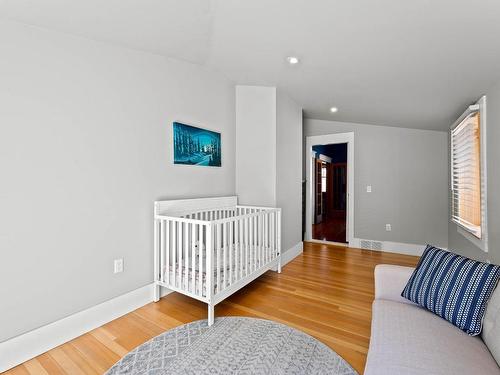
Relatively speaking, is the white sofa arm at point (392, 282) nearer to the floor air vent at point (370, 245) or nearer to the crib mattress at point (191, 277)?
the crib mattress at point (191, 277)

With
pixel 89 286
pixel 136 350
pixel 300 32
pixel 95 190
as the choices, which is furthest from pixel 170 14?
pixel 136 350

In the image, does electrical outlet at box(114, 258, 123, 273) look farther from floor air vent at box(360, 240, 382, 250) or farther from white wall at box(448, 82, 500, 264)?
floor air vent at box(360, 240, 382, 250)

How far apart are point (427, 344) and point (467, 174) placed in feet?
8.06

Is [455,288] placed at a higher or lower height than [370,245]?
higher

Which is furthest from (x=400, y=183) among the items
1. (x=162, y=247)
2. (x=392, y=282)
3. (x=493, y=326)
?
(x=162, y=247)

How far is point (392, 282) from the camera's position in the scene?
1646 millimetres

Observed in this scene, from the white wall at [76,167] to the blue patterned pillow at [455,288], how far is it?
2124 millimetres

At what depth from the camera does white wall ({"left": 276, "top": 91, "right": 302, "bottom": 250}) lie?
3.32 metres

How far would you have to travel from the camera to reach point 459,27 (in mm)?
1506

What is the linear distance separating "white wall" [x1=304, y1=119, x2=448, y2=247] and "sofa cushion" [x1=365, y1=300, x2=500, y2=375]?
300cm

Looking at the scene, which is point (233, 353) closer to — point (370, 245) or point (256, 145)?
point (256, 145)

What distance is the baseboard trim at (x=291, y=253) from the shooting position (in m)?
3.41

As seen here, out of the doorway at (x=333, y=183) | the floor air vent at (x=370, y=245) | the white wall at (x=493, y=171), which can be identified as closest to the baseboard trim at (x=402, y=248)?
the floor air vent at (x=370, y=245)

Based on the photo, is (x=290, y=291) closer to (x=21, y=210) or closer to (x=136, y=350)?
(x=136, y=350)
